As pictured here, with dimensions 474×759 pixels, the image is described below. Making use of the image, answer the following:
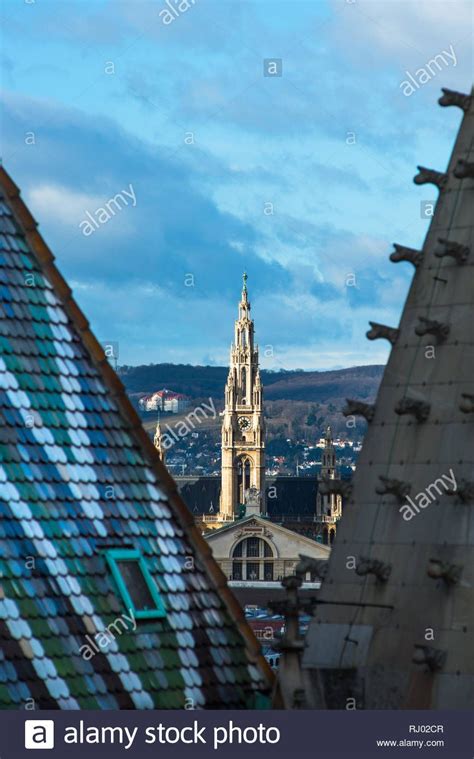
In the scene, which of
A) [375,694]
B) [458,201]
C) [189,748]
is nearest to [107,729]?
[189,748]

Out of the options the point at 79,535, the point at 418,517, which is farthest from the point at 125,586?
the point at 418,517

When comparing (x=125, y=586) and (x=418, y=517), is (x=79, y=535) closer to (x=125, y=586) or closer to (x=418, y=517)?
(x=125, y=586)

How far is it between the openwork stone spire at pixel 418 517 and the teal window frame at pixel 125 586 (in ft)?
5.12

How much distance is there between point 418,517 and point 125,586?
273cm

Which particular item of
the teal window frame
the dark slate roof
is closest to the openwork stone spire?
the dark slate roof

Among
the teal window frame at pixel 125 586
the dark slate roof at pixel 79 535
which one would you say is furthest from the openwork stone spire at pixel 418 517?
the teal window frame at pixel 125 586

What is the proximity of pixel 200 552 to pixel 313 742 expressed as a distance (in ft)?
7.32

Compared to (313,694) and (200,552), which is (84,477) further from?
(313,694)

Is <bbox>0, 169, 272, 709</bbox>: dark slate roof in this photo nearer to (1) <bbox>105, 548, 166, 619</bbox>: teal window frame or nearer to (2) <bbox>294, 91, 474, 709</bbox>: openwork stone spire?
(1) <bbox>105, 548, 166, 619</bbox>: teal window frame

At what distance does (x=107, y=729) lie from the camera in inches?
640

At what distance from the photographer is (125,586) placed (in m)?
17.3

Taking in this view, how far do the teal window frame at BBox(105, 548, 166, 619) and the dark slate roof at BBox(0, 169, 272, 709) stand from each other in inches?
2.9

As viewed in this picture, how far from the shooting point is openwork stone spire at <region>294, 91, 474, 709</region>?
59.7ft

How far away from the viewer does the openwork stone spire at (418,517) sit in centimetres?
1819
